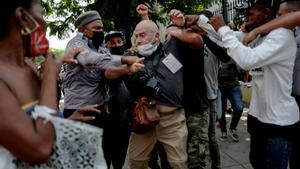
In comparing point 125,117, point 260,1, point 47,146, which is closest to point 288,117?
point 260,1

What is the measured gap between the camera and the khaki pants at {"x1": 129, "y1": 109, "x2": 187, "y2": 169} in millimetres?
3188

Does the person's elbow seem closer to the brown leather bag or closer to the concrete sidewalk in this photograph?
the brown leather bag

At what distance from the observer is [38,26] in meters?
1.37

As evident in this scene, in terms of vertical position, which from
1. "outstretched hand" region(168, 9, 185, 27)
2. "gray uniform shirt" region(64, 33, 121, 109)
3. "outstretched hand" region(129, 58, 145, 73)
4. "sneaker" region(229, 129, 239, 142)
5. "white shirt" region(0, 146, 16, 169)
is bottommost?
"sneaker" region(229, 129, 239, 142)

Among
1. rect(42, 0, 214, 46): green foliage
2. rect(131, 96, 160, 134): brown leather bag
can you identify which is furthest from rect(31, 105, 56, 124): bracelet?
rect(42, 0, 214, 46): green foliage

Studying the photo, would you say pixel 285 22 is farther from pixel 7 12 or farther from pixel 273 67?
pixel 7 12

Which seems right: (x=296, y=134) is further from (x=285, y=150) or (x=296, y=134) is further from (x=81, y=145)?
(x=81, y=145)

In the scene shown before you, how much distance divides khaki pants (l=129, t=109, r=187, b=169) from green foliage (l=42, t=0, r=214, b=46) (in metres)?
6.59

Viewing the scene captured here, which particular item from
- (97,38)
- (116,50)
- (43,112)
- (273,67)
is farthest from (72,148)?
(116,50)

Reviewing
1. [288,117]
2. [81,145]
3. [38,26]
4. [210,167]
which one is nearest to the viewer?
[38,26]

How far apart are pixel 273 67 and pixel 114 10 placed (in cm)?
772

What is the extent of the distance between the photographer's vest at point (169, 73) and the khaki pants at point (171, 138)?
14cm

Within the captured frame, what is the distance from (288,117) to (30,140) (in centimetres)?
183

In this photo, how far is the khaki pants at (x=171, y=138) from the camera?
3.19 m
